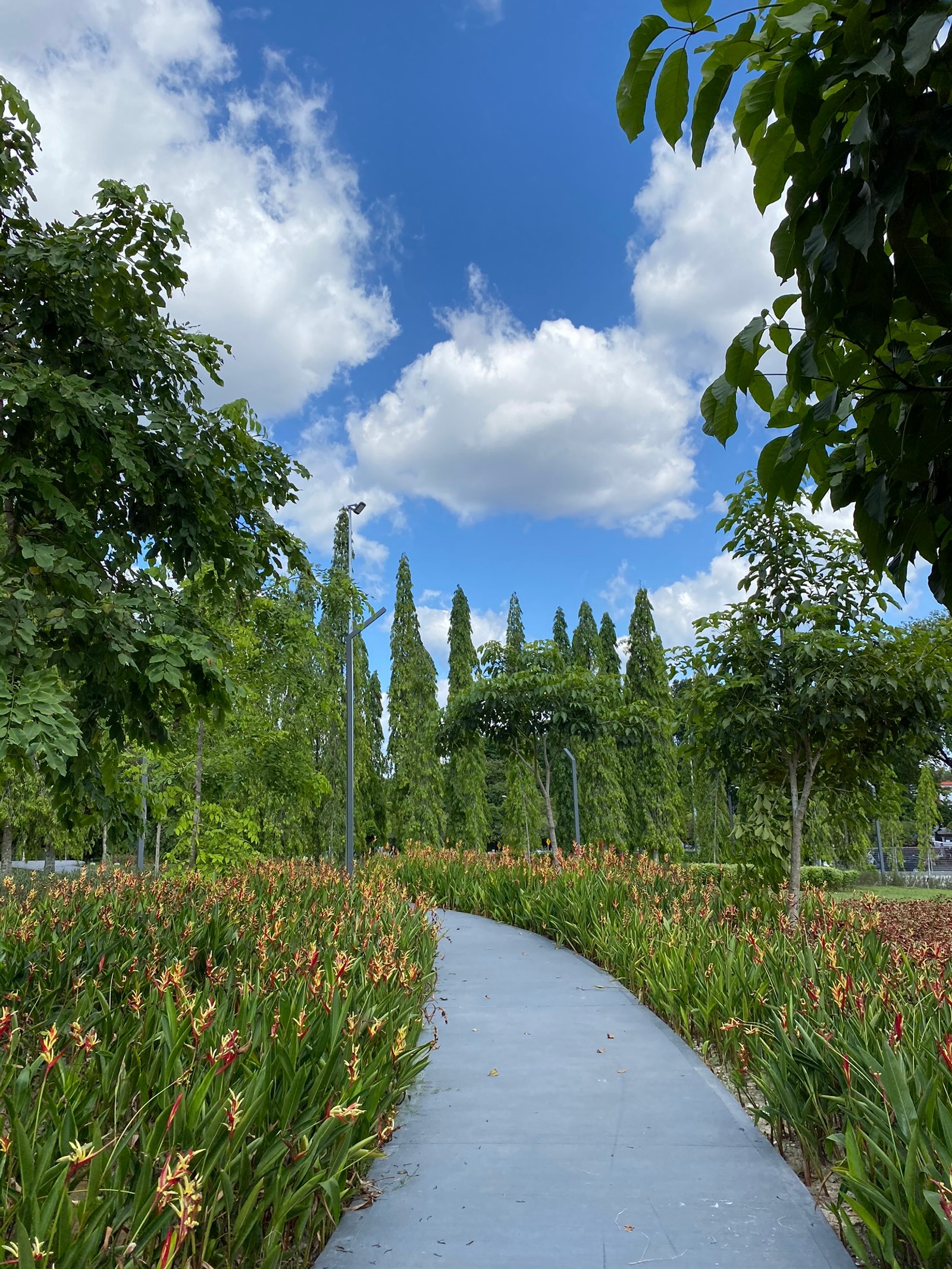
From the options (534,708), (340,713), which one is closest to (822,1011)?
(534,708)

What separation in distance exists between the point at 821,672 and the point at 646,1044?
14.0ft

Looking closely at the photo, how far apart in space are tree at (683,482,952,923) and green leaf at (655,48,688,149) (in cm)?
697

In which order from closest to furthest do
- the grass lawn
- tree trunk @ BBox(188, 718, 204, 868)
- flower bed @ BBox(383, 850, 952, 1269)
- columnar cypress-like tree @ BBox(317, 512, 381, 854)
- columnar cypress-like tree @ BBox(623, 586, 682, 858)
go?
flower bed @ BBox(383, 850, 952, 1269)
tree trunk @ BBox(188, 718, 204, 868)
the grass lawn
columnar cypress-like tree @ BBox(317, 512, 381, 854)
columnar cypress-like tree @ BBox(623, 586, 682, 858)

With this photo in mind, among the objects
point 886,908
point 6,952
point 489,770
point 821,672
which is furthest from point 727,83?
point 489,770

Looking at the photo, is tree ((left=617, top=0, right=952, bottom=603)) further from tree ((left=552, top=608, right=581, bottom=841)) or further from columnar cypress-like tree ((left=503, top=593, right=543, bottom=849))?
tree ((left=552, top=608, right=581, bottom=841))

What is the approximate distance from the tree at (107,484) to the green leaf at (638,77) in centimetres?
331

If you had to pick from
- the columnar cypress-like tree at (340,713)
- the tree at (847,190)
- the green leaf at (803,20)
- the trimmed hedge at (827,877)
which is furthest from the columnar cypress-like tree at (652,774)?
the green leaf at (803,20)

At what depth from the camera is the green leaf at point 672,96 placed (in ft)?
5.36

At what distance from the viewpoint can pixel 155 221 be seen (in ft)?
19.0

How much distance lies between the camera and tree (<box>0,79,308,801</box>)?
440cm

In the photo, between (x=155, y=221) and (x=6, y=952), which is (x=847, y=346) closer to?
(x=155, y=221)

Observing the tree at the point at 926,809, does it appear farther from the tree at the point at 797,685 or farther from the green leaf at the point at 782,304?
the green leaf at the point at 782,304

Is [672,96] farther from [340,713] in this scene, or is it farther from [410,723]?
[410,723]

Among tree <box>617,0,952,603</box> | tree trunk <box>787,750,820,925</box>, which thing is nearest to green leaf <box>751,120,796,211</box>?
tree <box>617,0,952,603</box>
